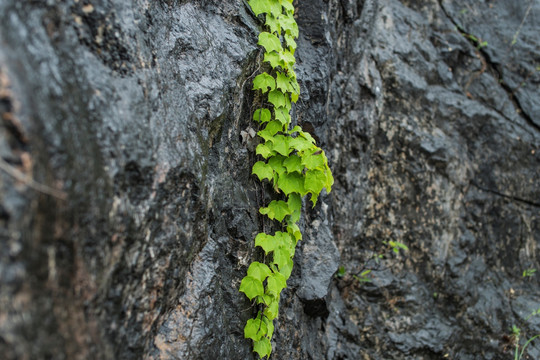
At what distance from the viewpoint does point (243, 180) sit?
222 centimetres

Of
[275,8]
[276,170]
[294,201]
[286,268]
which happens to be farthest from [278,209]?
[275,8]

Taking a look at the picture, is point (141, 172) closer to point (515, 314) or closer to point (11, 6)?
point (11, 6)

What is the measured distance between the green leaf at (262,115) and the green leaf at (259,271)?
2.56 ft

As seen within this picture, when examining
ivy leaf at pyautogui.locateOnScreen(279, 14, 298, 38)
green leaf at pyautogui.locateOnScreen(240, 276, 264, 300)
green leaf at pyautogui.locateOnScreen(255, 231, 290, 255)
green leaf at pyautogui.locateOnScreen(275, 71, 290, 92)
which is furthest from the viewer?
ivy leaf at pyautogui.locateOnScreen(279, 14, 298, 38)

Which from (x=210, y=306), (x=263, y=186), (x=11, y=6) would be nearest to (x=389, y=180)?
(x=263, y=186)

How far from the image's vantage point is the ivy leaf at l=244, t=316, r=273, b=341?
203 cm

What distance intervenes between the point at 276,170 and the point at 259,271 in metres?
0.55

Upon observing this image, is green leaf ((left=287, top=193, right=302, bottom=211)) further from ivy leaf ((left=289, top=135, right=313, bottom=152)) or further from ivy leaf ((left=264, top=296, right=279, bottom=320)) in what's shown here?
ivy leaf ((left=264, top=296, right=279, bottom=320))

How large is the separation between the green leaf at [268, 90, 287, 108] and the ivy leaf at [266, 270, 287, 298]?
926 millimetres

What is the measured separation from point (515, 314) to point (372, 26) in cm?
296

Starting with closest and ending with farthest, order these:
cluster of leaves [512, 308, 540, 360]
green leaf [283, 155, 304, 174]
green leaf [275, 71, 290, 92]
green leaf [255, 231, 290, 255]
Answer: green leaf [255, 231, 290, 255], green leaf [283, 155, 304, 174], green leaf [275, 71, 290, 92], cluster of leaves [512, 308, 540, 360]

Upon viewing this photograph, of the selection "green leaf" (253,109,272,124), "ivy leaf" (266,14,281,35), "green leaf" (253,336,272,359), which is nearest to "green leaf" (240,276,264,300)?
"green leaf" (253,336,272,359)

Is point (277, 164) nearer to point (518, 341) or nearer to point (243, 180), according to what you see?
point (243, 180)

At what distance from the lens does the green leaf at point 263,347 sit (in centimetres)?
205
